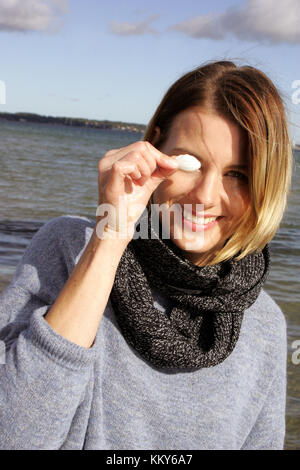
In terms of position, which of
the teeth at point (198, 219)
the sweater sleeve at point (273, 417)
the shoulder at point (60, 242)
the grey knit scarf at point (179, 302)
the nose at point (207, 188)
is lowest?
the sweater sleeve at point (273, 417)

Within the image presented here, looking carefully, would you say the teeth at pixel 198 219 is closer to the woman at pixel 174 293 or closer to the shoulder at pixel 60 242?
the woman at pixel 174 293

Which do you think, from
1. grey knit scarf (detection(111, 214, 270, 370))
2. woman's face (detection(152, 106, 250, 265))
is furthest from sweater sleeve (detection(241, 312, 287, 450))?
woman's face (detection(152, 106, 250, 265))

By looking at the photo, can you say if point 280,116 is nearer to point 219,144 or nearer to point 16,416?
point 219,144

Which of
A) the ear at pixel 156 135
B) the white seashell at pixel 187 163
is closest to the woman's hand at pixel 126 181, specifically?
the white seashell at pixel 187 163

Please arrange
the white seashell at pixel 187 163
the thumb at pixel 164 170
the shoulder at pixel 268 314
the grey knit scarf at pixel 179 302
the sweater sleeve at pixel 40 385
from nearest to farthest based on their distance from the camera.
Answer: the sweater sleeve at pixel 40 385 → the thumb at pixel 164 170 → the white seashell at pixel 187 163 → the grey knit scarf at pixel 179 302 → the shoulder at pixel 268 314

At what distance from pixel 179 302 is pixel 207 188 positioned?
0.48 metres

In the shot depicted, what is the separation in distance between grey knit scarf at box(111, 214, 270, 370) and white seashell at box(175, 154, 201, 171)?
29cm

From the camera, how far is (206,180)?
2.19 m

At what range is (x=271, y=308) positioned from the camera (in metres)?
2.60

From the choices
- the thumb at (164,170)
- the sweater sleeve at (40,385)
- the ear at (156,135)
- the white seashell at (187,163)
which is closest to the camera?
the sweater sleeve at (40,385)

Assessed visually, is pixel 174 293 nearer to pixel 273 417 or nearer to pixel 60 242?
pixel 60 242

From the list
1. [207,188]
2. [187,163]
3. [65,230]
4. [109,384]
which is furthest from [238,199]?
[109,384]

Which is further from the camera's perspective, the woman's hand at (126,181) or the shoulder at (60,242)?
the shoulder at (60,242)

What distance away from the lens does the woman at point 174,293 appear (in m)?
1.89
